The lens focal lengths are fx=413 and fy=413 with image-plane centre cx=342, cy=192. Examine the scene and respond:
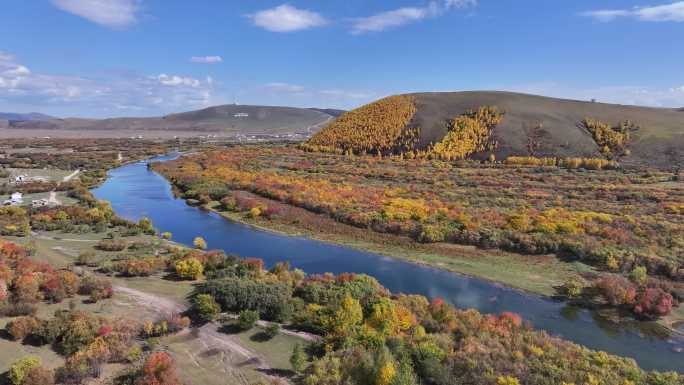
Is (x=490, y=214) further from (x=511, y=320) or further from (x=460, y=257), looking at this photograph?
(x=511, y=320)

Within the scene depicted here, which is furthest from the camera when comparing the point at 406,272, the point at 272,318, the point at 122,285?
the point at 406,272

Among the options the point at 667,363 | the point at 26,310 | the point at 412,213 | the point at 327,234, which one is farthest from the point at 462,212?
the point at 26,310

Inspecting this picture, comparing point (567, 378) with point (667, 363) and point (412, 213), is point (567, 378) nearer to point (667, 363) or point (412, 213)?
point (667, 363)

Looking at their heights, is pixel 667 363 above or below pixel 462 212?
below

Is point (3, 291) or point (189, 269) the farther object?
point (189, 269)

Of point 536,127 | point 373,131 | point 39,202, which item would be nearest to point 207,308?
point 39,202

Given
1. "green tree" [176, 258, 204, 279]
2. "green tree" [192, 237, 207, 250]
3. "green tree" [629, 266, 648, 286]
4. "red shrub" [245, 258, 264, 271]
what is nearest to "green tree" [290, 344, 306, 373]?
"red shrub" [245, 258, 264, 271]
